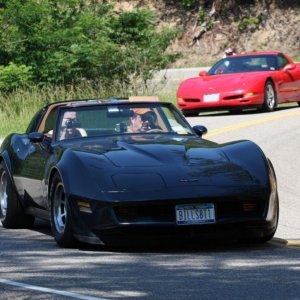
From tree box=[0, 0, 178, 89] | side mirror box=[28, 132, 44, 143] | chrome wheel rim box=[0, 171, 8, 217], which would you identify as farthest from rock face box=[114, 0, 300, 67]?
side mirror box=[28, 132, 44, 143]

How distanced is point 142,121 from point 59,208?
5.19 feet

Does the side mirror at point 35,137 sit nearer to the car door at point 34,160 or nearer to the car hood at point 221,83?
the car door at point 34,160

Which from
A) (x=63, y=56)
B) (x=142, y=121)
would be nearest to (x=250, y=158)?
(x=142, y=121)

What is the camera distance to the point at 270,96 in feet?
82.6

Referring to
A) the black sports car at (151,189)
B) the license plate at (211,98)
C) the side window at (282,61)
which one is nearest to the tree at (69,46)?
the side window at (282,61)

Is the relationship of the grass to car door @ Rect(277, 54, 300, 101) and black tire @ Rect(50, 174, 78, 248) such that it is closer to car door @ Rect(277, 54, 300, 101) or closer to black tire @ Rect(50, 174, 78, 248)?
car door @ Rect(277, 54, 300, 101)

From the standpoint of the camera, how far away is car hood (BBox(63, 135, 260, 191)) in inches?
362

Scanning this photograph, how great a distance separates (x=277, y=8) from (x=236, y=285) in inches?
1703

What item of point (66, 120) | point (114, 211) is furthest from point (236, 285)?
point (66, 120)

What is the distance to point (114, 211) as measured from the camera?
357 inches

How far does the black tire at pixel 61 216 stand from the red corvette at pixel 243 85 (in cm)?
1467

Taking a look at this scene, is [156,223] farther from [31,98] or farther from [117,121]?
[31,98]

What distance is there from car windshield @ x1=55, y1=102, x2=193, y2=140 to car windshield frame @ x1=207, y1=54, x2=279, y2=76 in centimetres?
1443

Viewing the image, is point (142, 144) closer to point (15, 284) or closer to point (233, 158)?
point (233, 158)
